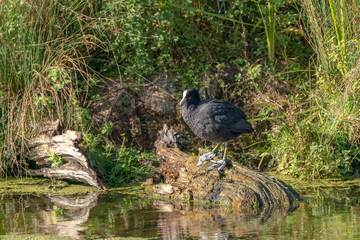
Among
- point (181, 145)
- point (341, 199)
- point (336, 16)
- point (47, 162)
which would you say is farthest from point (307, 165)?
point (47, 162)

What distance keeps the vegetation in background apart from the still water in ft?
2.76

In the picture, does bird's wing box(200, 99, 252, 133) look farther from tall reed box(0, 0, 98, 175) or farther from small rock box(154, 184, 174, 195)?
tall reed box(0, 0, 98, 175)

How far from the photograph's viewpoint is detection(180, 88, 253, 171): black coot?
5555 mm

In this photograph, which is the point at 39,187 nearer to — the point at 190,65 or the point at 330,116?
the point at 190,65

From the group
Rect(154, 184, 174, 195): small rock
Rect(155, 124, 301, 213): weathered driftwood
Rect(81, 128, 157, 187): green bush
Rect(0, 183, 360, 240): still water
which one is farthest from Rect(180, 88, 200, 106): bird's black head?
Rect(81, 128, 157, 187): green bush

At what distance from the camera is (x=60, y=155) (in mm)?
6391

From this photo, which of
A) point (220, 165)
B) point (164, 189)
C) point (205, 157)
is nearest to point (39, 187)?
point (164, 189)

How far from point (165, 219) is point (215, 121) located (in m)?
1.25

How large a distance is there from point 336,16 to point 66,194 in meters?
4.13

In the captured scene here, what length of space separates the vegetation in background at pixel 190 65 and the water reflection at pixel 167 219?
0.91 metres

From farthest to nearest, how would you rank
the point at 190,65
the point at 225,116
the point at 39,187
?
1. the point at 190,65
2. the point at 39,187
3. the point at 225,116

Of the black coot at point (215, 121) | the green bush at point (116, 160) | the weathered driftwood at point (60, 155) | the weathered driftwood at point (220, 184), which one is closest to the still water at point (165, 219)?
the weathered driftwood at point (220, 184)

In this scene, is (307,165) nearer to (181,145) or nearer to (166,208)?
(181,145)

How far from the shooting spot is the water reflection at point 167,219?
14.1ft
